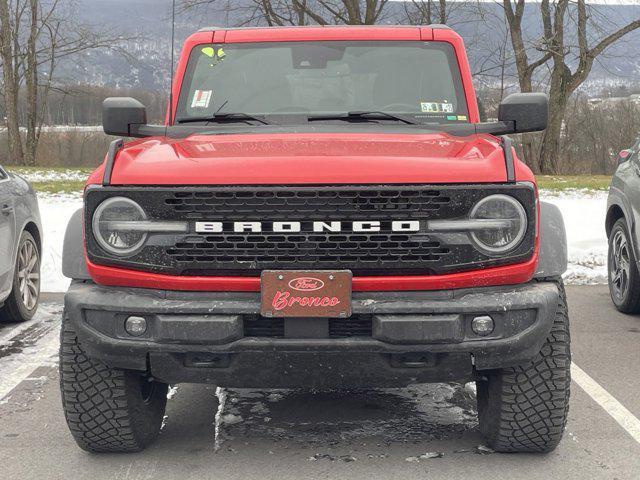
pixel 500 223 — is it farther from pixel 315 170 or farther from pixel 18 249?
pixel 18 249

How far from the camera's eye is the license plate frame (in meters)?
3.37

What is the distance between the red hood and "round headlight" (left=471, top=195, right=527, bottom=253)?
0.09 meters

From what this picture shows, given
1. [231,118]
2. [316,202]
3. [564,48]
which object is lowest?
[316,202]

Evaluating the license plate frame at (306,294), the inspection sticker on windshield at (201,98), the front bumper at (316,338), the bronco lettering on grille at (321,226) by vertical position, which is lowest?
the front bumper at (316,338)

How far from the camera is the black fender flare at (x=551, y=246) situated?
11.8 ft

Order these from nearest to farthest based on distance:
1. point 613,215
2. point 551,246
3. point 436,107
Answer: point 551,246 < point 436,107 < point 613,215

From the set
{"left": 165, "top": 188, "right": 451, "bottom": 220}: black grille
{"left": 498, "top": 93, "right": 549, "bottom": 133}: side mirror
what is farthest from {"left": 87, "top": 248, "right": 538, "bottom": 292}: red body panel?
{"left": 498, "top": 93, "right": 549, "bottom": 133}: side mirror

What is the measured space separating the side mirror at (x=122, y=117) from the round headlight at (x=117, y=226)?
1.11m

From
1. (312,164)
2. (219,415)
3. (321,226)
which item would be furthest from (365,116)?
(219,415)

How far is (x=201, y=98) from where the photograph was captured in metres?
4.89

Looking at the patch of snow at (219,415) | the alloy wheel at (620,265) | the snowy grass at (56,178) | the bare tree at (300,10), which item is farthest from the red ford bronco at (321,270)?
the bare tree at (300,10)

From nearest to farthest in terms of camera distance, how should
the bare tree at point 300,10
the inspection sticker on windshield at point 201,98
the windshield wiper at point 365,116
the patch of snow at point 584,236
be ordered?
1. the windshield wiper at point 365,116
2. the inspection sticker on windshield at point 201,98
3. the patch of snow at point 584,236
4. the bare tree at point 300,10

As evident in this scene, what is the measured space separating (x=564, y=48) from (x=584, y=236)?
20991 millimetres

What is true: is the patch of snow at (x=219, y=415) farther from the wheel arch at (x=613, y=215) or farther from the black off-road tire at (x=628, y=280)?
the wheel arch at (x=613, y=215)
